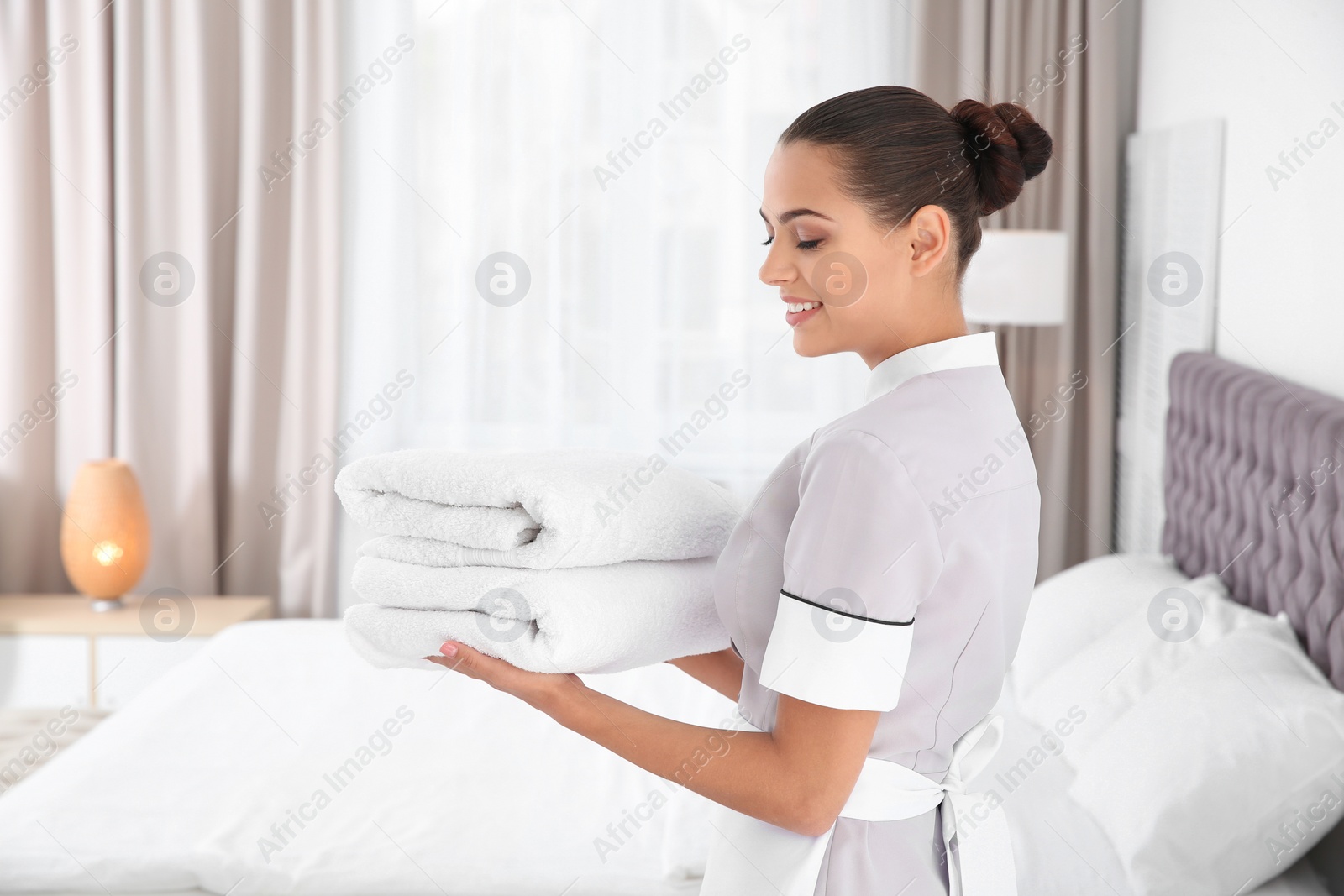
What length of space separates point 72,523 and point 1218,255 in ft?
10.4

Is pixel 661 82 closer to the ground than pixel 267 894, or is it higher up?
higher up

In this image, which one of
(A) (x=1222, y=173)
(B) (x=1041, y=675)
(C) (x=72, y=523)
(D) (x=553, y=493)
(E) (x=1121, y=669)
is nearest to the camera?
(D) (x=553, y=493)

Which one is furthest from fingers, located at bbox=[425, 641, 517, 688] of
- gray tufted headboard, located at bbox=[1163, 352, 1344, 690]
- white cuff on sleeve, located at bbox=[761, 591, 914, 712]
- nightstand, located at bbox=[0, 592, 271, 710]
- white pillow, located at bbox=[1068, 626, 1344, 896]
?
nightstand, located at bbox=[0, 592, 271, 710]

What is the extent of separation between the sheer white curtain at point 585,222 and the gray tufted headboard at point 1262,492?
119 cm

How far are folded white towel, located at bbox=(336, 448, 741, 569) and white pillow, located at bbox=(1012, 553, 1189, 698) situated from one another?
1.20m

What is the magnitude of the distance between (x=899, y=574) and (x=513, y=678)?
36 centimetres

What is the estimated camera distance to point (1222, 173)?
2396mm

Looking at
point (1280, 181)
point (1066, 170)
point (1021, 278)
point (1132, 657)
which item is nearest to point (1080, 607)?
point (1132, 657)

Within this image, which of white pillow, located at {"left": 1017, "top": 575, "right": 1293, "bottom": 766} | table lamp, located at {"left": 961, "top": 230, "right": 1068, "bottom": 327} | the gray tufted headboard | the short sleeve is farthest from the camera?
table lamp, located at {"left": 961, "top": 230, "right": 1068, "bottom": 327}

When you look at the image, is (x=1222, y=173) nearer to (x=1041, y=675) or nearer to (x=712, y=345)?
(x=1041, y=675)

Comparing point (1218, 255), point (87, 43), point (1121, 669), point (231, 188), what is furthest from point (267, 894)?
point (87, 43)

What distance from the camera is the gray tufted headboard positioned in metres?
1.58

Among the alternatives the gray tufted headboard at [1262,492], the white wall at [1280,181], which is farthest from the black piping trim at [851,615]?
the white wall at [1280,181]

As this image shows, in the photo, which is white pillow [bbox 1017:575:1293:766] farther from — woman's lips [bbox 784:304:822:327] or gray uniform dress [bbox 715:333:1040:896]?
woman's lips [bbox 784:304:822:327]
